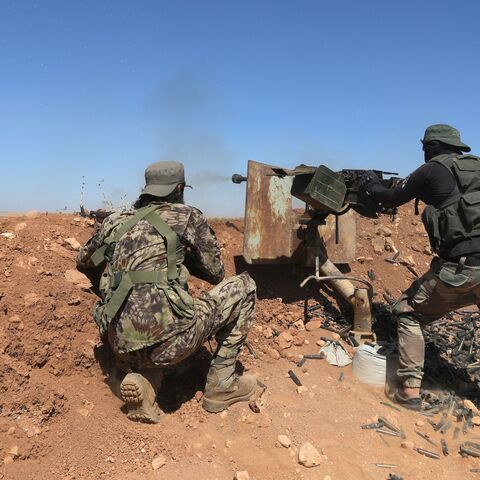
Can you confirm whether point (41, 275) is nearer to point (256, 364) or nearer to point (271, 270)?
point (256, 364)

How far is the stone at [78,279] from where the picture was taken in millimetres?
4305

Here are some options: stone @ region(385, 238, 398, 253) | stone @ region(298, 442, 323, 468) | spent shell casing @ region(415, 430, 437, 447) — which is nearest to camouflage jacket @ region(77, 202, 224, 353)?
stone @ region(298, 442, 323, 468)

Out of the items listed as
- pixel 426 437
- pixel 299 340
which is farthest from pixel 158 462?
pixel 299 340

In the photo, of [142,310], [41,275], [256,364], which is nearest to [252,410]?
[256,364]

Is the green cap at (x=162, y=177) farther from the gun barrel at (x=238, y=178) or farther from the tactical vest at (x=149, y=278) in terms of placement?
the gun barrel at (x=238, y=178)

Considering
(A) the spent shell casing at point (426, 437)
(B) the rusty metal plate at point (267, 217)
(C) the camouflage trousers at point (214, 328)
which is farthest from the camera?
(B) the rusty metal plate at point (267, 217)

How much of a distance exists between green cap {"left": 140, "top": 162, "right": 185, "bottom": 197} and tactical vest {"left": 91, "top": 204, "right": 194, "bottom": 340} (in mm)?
125

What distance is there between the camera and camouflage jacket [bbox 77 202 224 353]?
11.0ft

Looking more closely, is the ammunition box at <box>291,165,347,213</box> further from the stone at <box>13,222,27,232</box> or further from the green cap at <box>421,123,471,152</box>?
the stone at <box>13,222,27,232</box>

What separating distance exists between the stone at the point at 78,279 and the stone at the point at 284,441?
2.07m

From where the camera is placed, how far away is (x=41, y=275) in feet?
13.8

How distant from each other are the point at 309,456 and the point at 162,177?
2217 mm

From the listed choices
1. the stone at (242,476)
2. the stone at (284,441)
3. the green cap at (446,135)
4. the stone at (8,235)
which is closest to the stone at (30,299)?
the stone at (8,235)

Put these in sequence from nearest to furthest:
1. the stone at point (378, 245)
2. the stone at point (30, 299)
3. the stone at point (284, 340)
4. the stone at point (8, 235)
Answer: the stone at point (30, 299) → the stone at point (8, 235) → the stone at point (284, 340) → the stone at point (378, 245)
